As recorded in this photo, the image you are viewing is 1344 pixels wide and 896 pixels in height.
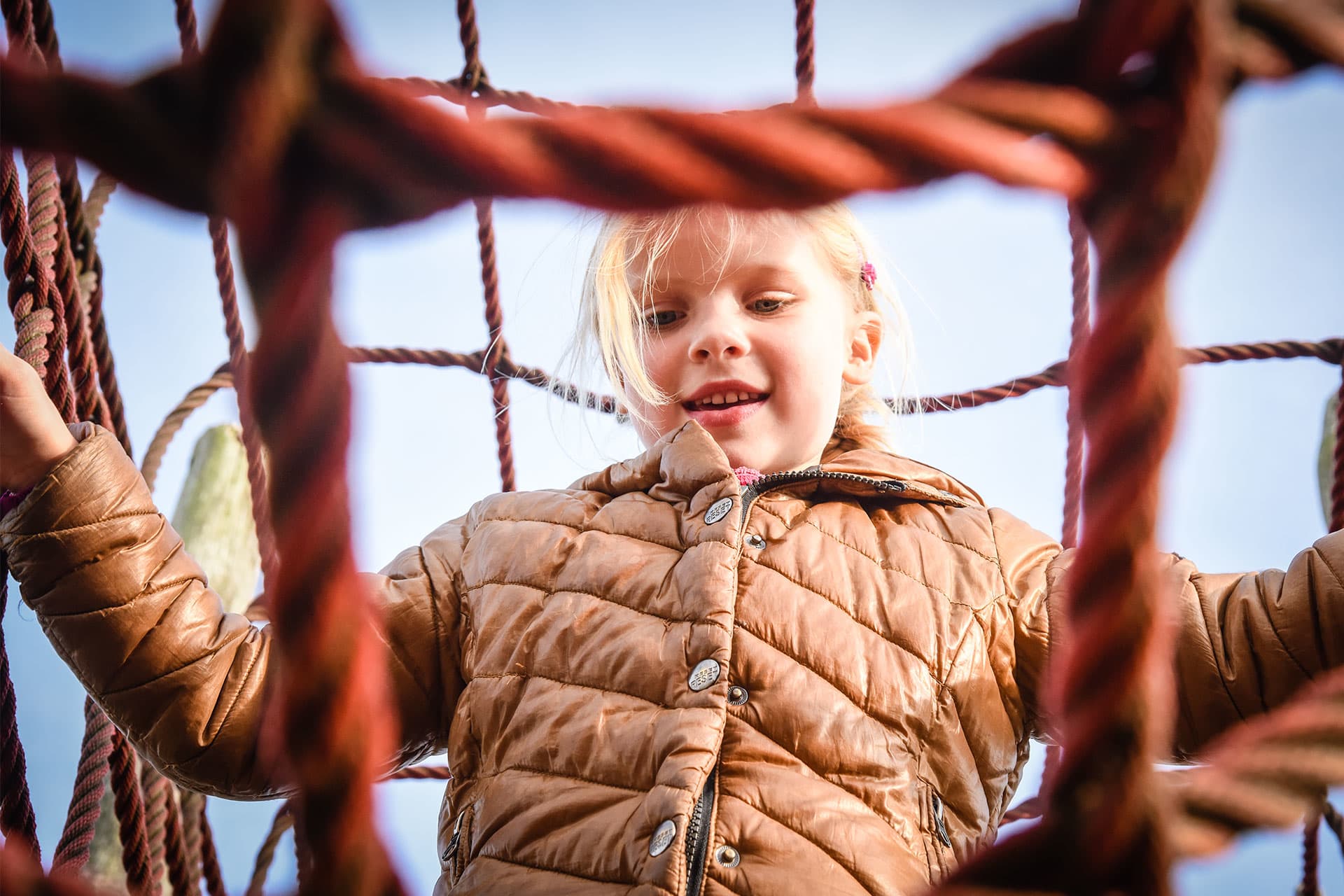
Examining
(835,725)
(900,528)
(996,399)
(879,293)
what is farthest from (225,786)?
(996,399)

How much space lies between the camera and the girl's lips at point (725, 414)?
93 centimetres

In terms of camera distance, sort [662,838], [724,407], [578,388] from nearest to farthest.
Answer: [662,838] < [724,407] < [578,388]

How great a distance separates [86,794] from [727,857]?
0.60 metres

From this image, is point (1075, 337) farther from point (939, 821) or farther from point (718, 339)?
point (939, 821)

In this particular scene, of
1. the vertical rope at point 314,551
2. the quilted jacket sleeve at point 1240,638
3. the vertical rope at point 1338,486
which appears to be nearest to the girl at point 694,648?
the quilted jacket sleeve at point 1240,638

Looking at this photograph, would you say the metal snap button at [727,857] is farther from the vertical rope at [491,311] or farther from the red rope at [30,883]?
the vertical rope at [491,311]

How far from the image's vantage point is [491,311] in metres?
1.20

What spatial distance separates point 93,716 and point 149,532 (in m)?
0.28

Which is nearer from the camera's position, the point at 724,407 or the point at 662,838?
the point at 662,838

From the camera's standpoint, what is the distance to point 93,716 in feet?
2.85

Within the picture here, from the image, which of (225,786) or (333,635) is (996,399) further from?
(333,635)

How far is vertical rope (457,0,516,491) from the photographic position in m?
1.08

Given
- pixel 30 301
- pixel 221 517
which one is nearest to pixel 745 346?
pixel 30 301

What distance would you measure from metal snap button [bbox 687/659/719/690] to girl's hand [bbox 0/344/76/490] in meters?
0.48
